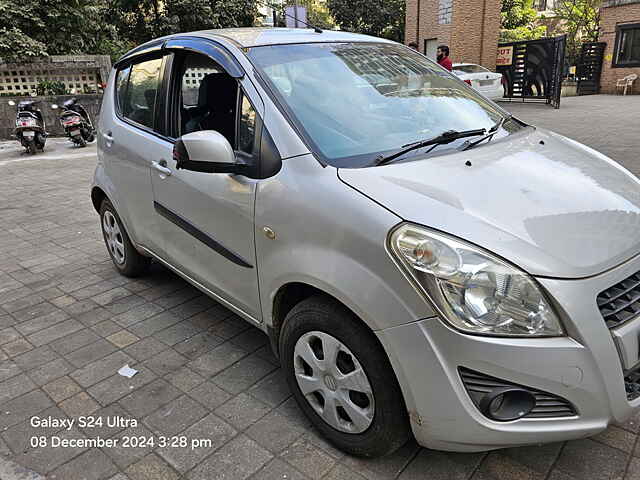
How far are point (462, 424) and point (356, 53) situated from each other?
6.83 ft

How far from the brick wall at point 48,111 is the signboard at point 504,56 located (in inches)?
559

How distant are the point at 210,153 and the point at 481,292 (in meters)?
1.32

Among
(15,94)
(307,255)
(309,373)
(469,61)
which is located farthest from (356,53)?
(469,61)

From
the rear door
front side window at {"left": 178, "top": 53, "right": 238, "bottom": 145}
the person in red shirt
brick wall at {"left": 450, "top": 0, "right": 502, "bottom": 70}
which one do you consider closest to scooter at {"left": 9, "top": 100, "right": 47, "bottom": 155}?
the rear door

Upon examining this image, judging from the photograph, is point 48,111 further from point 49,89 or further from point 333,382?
point 333,382

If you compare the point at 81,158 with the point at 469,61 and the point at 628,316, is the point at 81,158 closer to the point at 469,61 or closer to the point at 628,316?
the point at 628,316

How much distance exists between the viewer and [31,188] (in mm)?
7699

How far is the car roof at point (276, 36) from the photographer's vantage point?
2758 millimetres

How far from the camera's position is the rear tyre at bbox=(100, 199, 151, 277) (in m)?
3.92

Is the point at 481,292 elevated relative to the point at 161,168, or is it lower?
lower

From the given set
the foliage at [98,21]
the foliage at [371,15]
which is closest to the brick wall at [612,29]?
the foliage at [371,15]

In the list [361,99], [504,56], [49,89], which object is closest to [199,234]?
[361,99]

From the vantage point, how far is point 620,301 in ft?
5.84

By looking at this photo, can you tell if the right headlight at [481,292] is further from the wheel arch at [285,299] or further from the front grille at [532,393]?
the wheel arch at [285,299]
